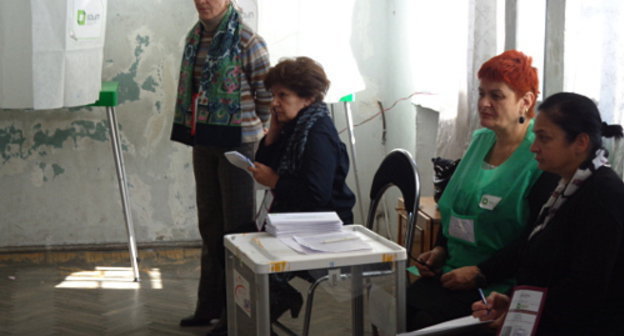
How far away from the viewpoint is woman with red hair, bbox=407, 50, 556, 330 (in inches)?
87.7

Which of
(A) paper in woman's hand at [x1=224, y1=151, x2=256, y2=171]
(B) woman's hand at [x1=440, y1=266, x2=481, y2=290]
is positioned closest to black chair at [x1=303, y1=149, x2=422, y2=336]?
(B) woman's hand at [x1=440, y1=266, x2=481, y2=290]

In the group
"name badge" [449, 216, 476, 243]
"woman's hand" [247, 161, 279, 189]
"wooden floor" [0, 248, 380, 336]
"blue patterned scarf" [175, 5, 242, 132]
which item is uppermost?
"blue patterned scarf" [175, 5, 242, 132]

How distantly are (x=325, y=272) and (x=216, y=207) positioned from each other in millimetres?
1345

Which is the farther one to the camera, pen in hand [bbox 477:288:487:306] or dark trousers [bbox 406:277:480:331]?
dark trousers [bbox 406:277:480:331]

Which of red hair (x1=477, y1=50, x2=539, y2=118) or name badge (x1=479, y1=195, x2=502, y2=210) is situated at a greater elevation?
red hair (x1=477, y1=50, x2=539, y2=118)

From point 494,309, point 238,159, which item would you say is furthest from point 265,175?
point 494,309

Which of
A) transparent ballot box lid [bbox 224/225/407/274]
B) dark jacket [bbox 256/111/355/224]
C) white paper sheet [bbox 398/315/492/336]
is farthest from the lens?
dark jacket [bbox 256/111/355/224]

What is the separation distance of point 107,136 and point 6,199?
706 millimetres

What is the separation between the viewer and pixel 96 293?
13.3ft

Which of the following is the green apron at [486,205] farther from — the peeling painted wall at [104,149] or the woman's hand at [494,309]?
the peeling painted wall at [104,149]

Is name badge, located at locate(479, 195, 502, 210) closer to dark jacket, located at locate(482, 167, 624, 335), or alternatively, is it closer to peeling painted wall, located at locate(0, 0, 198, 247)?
dark jacket, located at locate(482, 167, 624, 335)

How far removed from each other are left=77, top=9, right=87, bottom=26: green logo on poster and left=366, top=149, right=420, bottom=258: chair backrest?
1.77 meters

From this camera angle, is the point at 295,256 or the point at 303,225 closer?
the point at 295,256

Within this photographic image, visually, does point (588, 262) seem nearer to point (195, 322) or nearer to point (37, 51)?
point (195, 322)
